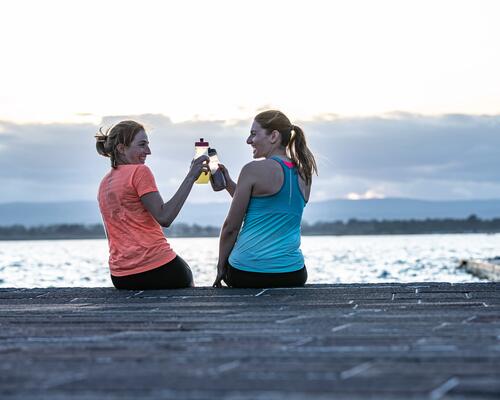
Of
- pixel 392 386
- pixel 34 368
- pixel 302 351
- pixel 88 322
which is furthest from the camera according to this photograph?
pixel 88 322

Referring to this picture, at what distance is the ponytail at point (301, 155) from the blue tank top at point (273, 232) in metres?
0.06

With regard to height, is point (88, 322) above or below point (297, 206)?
below

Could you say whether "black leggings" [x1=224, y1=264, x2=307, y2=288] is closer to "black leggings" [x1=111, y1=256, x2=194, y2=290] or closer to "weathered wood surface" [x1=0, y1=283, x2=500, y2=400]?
"black leggings" [x1=111, y1=256, x2=194, y2=290]

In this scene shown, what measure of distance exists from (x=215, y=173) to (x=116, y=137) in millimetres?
743

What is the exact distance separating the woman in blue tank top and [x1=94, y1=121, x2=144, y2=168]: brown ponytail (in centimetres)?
77

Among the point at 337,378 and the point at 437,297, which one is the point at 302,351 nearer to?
the point at 337,378

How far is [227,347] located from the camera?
358 centimetres

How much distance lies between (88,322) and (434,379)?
2061 mm

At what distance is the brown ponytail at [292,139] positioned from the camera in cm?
662

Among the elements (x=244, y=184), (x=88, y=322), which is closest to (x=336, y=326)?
(x=88, y=322)

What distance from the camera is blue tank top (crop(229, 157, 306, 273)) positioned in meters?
6.58

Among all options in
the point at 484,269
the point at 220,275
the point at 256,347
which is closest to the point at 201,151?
the point at 220,275

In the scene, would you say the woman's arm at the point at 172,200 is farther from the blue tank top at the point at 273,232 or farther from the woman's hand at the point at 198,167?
the blue tank top at the point at 273,232

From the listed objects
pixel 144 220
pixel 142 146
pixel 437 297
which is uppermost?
pixel 142 146
